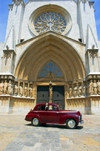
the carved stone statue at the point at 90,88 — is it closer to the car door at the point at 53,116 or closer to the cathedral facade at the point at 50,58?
the cathedral facade at the point at 50,58

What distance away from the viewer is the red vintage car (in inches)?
205

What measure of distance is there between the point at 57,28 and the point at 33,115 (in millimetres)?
13264

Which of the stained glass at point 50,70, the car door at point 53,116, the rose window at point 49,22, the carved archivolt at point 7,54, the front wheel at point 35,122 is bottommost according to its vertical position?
the front wheel at point 35,122

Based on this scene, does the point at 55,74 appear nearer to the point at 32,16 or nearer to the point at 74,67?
the point at 74,67

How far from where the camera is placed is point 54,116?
550 cm

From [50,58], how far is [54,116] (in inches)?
398

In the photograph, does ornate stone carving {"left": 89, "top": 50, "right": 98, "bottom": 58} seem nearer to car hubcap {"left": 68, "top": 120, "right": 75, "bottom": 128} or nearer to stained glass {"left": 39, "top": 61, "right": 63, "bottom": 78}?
stained glass {"left": 39, "top": 61, "right": 63, "bottom": 78}

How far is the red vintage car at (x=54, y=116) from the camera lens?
5.22 meters

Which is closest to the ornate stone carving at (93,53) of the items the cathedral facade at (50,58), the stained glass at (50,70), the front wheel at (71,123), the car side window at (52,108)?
the cathedral facade at (50,58)

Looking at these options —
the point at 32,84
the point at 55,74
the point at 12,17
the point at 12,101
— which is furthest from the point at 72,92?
the point at 12,17

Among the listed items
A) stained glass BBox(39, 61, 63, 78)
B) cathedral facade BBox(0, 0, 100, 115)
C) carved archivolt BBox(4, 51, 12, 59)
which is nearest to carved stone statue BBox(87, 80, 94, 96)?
cathedral facade BBox(0, 0, 100, 115)

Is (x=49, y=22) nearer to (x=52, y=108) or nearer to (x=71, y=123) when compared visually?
(x=52, y=108)

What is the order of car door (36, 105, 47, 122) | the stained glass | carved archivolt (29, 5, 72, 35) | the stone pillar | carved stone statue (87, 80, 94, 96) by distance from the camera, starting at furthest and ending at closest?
carved archivolt (29, 5, 72, 35) → the stained glass → the stone pillar → carved stone statue (87, 80, 94, 96) → car door (36, 105, 47, 122)

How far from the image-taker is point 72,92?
13203 millimetres
